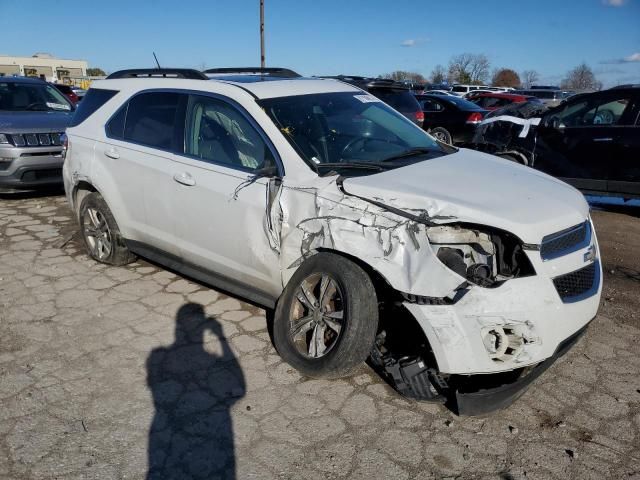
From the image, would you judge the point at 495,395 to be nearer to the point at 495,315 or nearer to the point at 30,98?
the point at 495,315

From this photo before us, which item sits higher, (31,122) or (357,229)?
(31,122)

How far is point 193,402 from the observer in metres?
3.12

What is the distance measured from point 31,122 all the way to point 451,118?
405 inches

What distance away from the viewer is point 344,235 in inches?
120

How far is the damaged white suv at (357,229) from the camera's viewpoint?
9.05ft

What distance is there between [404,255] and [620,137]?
5.64 metres

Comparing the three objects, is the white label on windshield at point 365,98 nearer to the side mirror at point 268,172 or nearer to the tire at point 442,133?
the side mirror at point 268,172

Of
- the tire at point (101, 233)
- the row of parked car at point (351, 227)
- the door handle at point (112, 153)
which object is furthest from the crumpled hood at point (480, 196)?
the tire at point (101, 233)

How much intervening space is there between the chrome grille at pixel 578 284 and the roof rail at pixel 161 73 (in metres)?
2.94

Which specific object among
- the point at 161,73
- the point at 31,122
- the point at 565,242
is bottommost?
the point at 565,242

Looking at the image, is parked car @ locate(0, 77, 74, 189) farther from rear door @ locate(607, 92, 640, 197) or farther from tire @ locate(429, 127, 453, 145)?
tire @ locate(429, 127, 453, 145)

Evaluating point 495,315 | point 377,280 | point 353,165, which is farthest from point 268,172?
point 495,315

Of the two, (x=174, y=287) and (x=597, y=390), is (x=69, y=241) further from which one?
(x=597, y=390)

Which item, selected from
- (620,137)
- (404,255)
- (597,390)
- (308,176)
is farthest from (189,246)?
(620,137)
